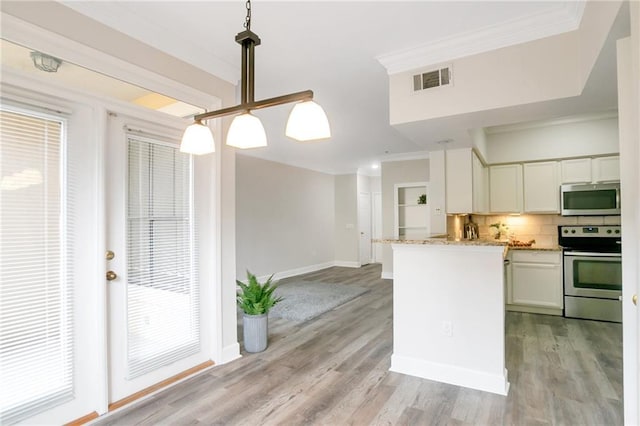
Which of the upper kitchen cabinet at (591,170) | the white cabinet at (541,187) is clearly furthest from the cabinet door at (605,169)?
the white cabinet at (541,187)

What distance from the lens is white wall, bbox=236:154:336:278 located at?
631cm

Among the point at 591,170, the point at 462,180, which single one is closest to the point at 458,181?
the point at 462,180

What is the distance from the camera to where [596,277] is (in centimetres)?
405

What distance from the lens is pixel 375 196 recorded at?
962cm

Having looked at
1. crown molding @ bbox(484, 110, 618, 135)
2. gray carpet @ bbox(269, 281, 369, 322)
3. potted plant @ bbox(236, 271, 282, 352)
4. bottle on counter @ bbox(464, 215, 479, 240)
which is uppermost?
crown molding @ bbox(484, 110, 618, 135)

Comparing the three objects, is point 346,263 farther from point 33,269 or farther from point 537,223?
point 33,269

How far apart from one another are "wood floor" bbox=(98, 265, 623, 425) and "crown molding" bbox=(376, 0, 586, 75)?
2.61 m

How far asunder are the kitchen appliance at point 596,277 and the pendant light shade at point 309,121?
4273 mm

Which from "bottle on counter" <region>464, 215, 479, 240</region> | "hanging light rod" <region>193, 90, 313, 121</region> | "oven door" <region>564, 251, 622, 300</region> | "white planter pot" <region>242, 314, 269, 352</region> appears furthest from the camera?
"bottle on counter" <region>464, 215, 479, 240</region>

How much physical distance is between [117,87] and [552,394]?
3835mm

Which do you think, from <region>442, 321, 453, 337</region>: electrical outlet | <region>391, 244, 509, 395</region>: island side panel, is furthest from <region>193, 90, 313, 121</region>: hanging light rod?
<region>442, 321, 453, 337</region>: electrical outlet

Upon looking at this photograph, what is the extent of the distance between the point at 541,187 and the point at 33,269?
18.5ft

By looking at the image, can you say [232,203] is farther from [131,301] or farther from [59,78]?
[59,78]

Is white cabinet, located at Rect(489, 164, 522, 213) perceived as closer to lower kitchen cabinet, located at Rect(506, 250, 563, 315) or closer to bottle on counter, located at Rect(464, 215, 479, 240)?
bottle on counter, located at Rect(464, 215, 479, 240)
